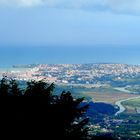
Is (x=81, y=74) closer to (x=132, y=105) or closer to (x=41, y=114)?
(x=132, y=105)

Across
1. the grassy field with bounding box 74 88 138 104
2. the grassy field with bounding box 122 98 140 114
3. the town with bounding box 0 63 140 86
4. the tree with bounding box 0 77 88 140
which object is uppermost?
the town with bounding box 0 63 140 86

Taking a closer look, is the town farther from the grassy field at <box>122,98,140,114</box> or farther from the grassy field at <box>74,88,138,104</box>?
the grassy field at <box>122,98,140,114</box>

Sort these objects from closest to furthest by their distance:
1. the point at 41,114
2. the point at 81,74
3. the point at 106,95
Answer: the point at 41,114, the point at 106,95, the point at 81,74

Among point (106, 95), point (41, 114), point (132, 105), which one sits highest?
point (41, 114)

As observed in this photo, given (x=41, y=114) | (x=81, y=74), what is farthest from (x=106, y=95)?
(x=41, y=114)

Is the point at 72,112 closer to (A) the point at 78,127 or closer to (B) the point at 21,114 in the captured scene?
(A) the point at 78,127

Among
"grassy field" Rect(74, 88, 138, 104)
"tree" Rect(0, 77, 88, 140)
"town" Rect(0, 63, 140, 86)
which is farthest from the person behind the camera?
"town" Rect(0, 63, 140, 86)

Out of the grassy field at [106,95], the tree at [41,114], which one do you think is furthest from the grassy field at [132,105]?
the tree at [41,114]

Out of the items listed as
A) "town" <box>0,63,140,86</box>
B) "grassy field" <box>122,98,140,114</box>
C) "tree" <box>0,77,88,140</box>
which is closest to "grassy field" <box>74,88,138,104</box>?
"grassy field" <box>122,98,140,114</box>

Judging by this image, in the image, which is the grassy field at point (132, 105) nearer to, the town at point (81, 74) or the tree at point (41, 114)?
the town at point (81, 74)

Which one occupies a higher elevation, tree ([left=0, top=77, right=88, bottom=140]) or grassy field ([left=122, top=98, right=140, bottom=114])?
tree ([left=0, top=77, right=88, bottom=140])

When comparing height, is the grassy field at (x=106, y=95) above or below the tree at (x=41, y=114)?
below
